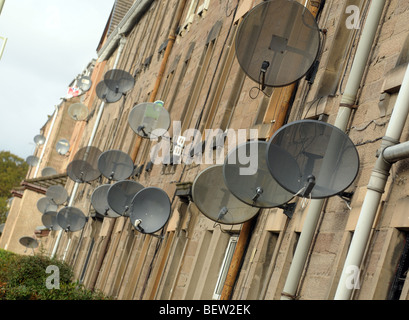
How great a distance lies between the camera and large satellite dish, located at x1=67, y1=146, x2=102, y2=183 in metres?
27.8

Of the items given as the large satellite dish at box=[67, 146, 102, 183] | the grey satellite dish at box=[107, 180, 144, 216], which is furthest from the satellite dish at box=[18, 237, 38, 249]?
the grey satellite dish at box=[107, 180, 144, 216]

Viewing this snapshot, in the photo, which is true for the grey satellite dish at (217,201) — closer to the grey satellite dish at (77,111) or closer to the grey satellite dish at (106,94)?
the grey satellite dish at (106,94)

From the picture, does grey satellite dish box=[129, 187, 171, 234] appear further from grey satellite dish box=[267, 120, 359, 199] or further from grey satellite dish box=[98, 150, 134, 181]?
grey satellite dish box=[267, 120, 359, 199]

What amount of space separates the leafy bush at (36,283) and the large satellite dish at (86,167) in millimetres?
3802

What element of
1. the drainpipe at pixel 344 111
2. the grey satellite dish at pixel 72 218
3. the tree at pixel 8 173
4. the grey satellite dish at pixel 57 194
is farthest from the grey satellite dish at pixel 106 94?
the tree at pixel 8 173

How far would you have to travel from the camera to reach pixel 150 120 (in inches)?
765

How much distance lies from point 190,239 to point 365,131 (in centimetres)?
705

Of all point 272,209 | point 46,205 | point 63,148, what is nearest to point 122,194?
point 272,209

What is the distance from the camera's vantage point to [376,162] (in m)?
7.87

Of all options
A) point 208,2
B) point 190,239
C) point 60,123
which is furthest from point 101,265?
point 60,123

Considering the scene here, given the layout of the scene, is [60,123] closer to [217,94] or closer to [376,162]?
[217,94]

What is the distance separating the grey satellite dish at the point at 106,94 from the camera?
28109mm

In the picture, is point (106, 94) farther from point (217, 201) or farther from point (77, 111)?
point (217, 201)
